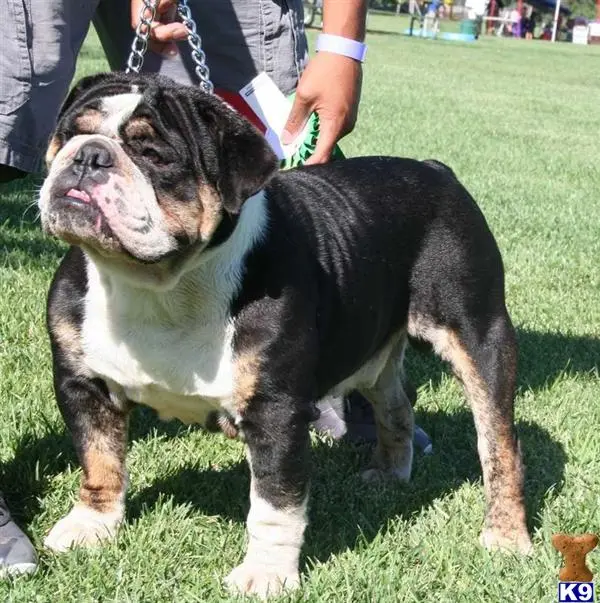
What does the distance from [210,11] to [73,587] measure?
2.32m

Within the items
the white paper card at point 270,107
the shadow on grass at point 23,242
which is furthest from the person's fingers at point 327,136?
the shadow on grass at point 23,242

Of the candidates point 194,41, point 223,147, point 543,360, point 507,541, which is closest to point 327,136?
point 194,41

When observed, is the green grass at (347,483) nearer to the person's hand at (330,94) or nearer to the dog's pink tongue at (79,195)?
the dog's pink tongue at (79,195)

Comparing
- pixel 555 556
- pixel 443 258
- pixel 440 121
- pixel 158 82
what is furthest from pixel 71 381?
pixel 440 121

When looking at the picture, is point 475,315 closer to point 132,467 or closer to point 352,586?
point 352,586

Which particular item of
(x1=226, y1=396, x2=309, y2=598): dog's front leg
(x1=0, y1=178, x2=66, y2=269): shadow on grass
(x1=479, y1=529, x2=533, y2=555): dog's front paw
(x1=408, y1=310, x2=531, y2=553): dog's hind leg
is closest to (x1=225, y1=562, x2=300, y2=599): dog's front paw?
(x1=226, y1=396, x2=309, y2=598): dog's front leg

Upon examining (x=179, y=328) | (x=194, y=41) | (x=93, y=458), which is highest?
(x=194, y=41)

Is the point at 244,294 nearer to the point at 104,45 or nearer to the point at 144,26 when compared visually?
the point at 144,26

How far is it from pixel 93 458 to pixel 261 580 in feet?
2.22

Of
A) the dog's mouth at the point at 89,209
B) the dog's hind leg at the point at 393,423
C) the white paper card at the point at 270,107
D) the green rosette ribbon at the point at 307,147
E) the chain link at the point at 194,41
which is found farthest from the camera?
the dog's hind leg at the point at 393,423

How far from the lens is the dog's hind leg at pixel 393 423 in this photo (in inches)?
164

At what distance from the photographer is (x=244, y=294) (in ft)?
10.0

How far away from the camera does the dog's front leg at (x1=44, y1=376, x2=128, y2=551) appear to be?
3273 millimetres

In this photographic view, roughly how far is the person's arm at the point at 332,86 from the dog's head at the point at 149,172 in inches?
30.7
